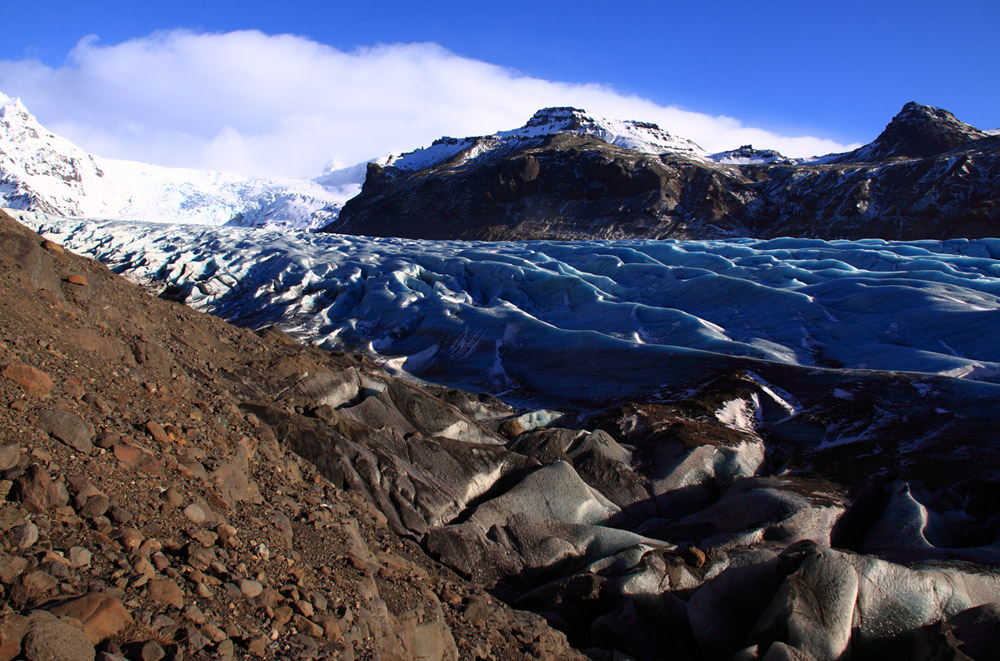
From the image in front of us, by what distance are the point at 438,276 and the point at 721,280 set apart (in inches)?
323

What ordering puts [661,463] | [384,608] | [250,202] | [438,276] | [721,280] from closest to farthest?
[384,608], [661,463], [721,280], [438,276], [250,202]

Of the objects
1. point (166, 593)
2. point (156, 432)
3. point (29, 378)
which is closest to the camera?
point (166, 593)

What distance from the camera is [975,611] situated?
432cm

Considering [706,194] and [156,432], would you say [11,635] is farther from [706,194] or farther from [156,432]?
[706,194]

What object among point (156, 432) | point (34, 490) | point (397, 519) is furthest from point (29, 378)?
point (397, 519)

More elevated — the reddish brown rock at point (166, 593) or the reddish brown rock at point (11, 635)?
the reddish brown rock at point (11, 635)

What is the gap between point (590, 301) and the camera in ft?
56.1

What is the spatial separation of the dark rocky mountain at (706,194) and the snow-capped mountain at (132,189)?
1194 cm

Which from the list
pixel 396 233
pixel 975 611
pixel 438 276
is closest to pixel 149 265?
pixel 438 276

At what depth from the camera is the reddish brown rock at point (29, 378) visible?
3805 mm

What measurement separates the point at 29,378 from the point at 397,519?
276cm

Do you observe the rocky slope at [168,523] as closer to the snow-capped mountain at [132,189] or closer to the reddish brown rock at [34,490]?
the reddish brown rock at [34,490]

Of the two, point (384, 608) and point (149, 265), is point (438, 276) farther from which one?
point (384, 608)

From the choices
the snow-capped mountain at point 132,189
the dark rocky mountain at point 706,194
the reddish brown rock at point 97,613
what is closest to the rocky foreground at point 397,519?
the reddish brown rock at point 97,613
